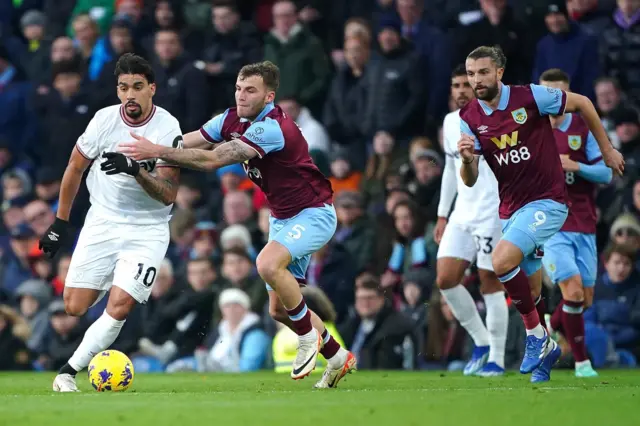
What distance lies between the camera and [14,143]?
21000 millimetres

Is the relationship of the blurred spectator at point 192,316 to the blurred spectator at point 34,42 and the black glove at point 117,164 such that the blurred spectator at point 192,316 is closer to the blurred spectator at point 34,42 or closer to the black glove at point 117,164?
the blurred spectator at point 34,42

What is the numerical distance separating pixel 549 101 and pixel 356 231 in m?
5.93

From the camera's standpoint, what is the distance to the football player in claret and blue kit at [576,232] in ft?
41.3

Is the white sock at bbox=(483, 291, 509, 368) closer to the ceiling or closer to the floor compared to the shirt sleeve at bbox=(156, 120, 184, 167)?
closer to the floor

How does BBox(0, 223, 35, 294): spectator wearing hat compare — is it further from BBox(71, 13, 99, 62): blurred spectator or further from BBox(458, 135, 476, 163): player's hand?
BBox(458, 135, 476, 163): player's hand

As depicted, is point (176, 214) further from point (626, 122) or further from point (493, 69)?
point (493, 69)

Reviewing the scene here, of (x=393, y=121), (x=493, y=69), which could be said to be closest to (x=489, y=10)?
(x=393, y=121)

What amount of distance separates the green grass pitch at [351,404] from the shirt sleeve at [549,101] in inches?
88.6

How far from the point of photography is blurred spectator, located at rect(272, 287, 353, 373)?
15.5 m

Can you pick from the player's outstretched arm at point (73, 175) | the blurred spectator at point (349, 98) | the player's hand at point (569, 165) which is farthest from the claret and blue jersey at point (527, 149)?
the blurred spectator at point (349, 98)

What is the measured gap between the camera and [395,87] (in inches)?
675

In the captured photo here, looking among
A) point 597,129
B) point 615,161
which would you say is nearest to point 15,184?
point 597,129

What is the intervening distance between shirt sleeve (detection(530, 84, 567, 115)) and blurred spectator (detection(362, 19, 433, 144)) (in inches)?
230

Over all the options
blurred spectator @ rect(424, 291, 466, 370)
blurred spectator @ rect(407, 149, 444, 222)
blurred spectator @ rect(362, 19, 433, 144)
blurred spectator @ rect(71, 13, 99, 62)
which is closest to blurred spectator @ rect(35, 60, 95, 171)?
blurred spectator @ rect(71, 13, 99, 62)
